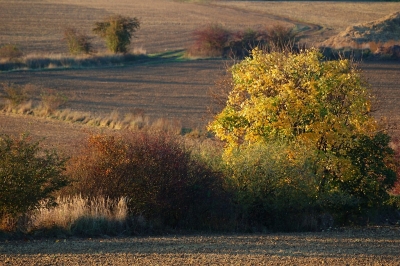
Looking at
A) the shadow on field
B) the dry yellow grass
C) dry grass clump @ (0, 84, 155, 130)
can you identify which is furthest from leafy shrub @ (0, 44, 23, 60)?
the shadow on field

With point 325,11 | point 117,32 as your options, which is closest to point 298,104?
point 117,32

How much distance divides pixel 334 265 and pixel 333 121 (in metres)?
6.61

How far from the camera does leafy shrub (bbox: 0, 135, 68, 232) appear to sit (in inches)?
464

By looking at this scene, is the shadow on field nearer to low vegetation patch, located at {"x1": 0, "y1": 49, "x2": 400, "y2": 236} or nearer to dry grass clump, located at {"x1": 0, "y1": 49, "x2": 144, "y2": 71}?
low vegetation patch, located at {"x1": 0, "y1": 49, "x2": 400, "y2": 236}

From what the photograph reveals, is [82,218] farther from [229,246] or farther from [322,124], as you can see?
[322,124]

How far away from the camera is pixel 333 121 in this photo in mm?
15289

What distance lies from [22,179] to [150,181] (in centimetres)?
278

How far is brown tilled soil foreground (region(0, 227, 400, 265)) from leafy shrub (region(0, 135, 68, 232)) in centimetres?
128

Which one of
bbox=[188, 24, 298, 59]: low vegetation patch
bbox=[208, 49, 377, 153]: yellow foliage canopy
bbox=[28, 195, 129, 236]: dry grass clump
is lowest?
bbox=[188, 24, 298, 59]: low vegetation patch

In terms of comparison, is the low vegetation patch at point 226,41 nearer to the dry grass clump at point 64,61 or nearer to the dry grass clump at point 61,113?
the dry grass clump at point 64,61

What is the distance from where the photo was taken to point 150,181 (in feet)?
43.7

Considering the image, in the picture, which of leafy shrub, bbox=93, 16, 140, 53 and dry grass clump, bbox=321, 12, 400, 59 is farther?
leafy shrub, bbox=93, 16, 140, 53

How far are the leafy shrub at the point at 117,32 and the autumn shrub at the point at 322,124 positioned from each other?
37.8 metres

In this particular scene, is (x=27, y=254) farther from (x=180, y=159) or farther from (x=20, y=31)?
(x=20, y=31)
